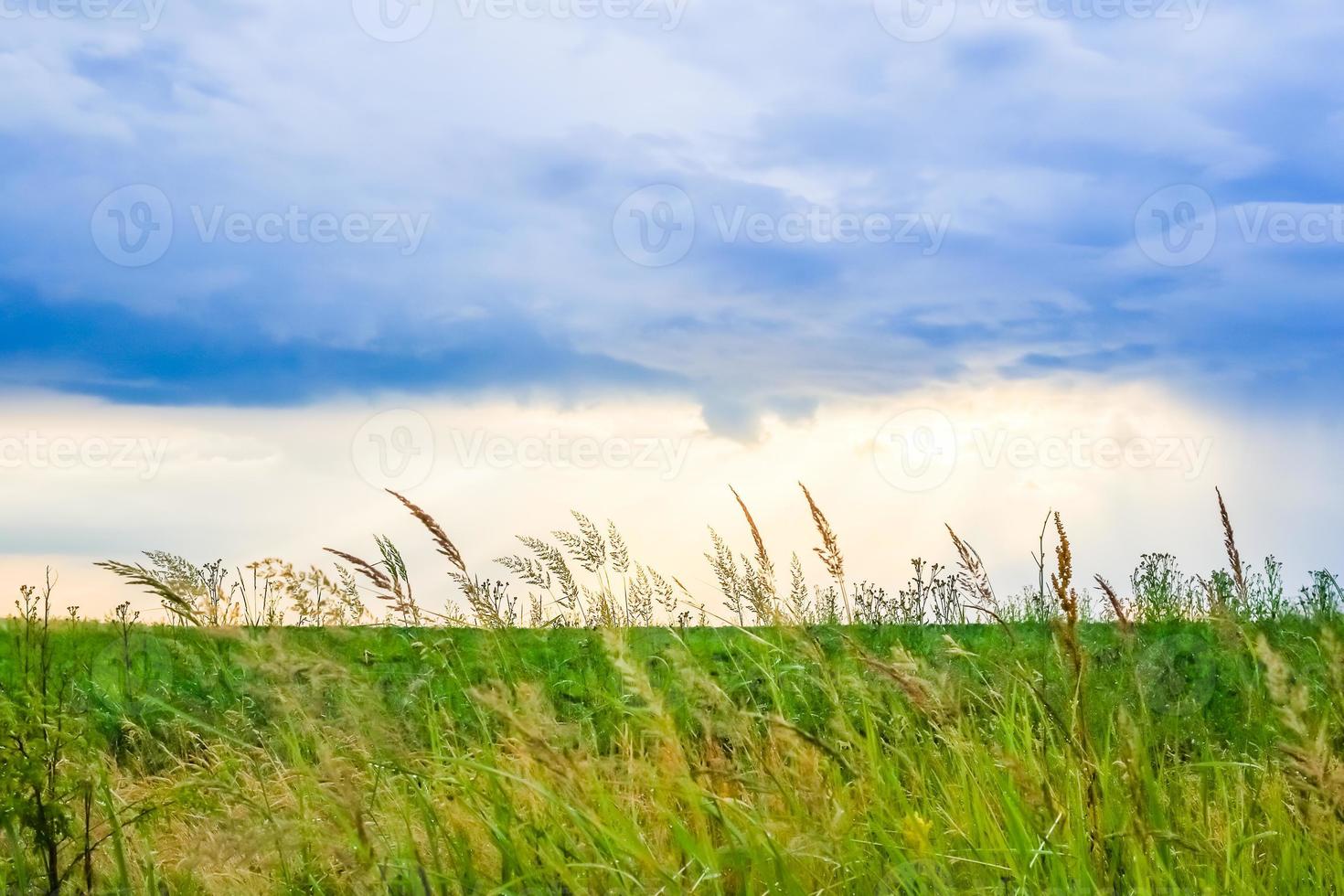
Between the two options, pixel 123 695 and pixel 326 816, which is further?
pixel 123 695

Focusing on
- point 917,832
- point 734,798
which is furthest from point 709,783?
point 917,832

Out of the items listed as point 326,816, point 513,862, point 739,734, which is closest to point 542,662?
point 326,816

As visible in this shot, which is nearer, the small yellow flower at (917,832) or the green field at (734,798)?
the small yellow flower at (917,832)

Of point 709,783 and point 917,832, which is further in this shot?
point 709,783

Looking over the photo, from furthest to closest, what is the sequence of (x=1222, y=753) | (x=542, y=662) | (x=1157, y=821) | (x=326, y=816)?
(x=542, y=662) → (x=1222, y=753) → (x=326, y=816) → (x=1157, y=821)

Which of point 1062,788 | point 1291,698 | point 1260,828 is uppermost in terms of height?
point 1291,698

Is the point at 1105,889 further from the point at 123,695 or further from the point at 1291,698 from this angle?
the point at 123,695

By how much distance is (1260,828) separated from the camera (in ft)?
11.8

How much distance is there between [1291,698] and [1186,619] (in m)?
7.37

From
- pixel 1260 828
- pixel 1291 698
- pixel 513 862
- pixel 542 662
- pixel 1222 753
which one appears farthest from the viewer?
pixel 542 662

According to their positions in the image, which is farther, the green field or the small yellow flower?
the green field

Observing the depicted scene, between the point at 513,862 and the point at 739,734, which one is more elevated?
the point at 739,734

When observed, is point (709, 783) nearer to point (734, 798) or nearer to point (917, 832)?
point (734, 798)

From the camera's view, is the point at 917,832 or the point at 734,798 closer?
the point at 917,832
